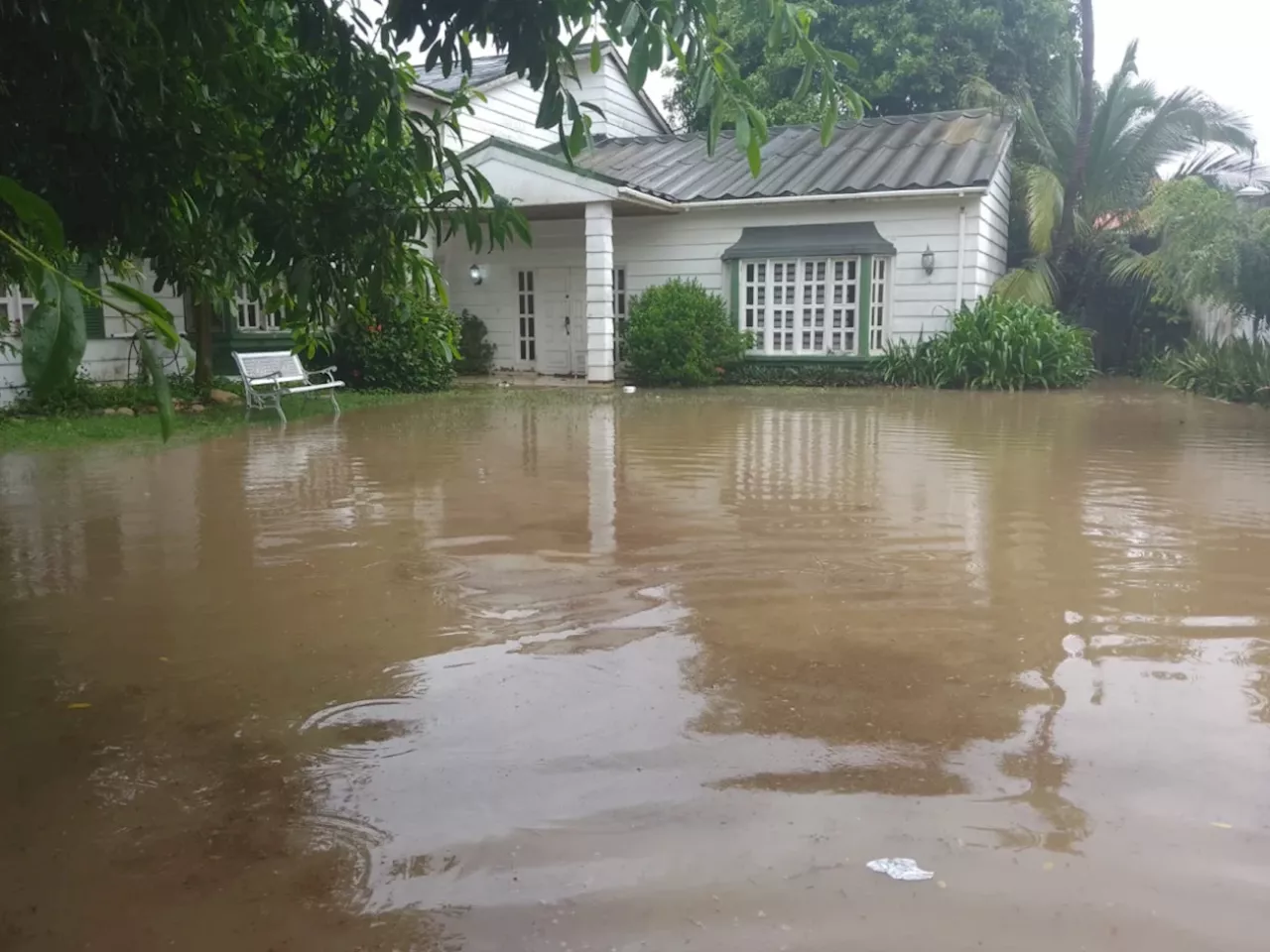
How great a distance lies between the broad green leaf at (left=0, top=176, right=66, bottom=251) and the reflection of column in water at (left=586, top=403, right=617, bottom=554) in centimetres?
466

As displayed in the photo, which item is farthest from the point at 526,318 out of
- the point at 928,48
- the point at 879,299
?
the point at 928,48

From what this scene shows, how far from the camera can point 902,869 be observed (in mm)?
2844

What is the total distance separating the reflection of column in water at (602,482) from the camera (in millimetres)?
6445

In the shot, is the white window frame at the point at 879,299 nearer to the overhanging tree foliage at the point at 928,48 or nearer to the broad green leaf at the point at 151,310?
the overhanging tree foliage at the point at 928,48

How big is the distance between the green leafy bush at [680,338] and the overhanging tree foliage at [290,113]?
42.0 ft

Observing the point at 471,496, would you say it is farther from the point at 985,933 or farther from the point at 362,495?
the point at 985,933

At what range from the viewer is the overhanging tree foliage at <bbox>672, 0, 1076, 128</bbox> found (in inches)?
914

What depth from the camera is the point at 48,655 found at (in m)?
4.43

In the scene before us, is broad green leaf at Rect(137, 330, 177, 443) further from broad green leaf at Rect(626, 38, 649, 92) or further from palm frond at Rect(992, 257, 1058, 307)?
palm frond at Rect(992, 257, 1058, 307)

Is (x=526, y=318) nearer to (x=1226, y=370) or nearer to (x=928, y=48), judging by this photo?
(x=928, y=48)

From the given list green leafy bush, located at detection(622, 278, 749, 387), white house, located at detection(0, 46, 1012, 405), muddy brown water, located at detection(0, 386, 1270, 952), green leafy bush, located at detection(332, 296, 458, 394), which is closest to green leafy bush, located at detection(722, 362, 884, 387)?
white house, located at detection(0, 46, 1012, 405)

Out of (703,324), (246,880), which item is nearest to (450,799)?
(246,880)

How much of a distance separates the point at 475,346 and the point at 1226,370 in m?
12.1

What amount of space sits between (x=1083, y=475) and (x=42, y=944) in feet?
25.8
